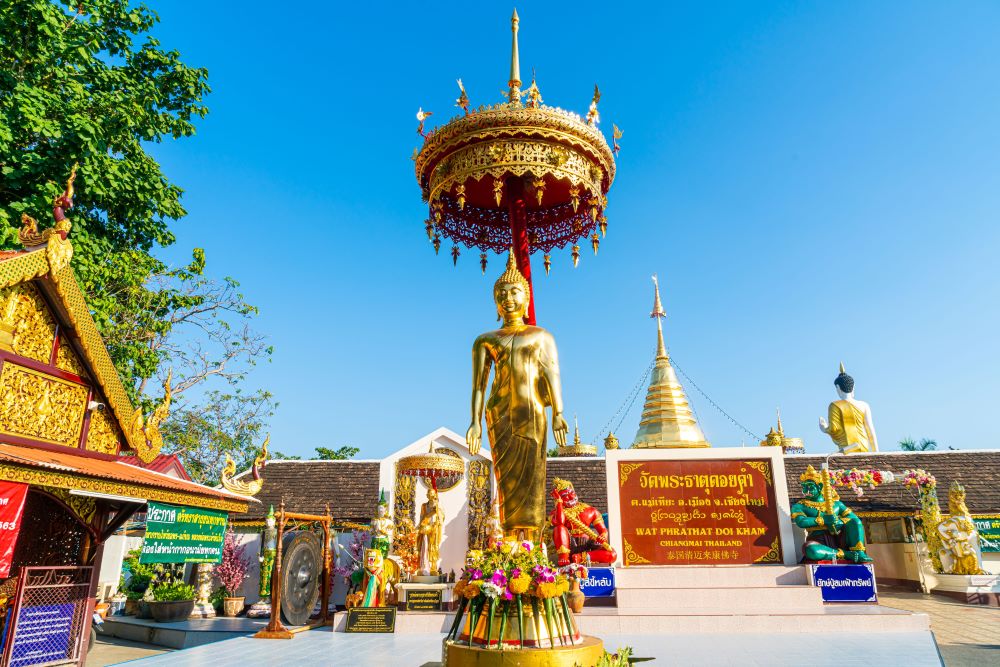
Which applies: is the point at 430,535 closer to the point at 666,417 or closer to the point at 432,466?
the point at 432,466

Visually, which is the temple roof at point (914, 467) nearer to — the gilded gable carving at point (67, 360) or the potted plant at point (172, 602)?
the potted plant at point (172, 602)

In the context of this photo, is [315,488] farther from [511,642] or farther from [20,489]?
[511,642]

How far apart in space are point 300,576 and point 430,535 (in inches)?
130

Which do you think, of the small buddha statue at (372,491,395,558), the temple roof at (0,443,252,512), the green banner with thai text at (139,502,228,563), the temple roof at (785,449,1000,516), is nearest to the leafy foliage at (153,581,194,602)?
the small buddha statue at (372,491,395,558)

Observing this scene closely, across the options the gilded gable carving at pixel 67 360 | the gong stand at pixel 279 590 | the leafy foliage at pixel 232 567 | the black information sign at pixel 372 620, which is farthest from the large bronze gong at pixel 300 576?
the leafy foliage at pixel 232 567

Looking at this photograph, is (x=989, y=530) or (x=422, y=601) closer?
(x=422, y=601)

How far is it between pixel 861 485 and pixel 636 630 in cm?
881

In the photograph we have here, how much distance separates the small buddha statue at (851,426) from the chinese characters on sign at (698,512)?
1044 cm

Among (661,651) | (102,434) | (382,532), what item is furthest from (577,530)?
(102,434)

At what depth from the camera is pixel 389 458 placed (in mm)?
16062

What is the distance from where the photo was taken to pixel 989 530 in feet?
48.4

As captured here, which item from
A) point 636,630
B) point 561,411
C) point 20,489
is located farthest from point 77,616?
point 636,630

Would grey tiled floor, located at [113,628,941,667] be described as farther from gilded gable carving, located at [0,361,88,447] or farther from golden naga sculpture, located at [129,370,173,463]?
gilded gable carving, located at [0,361,88,447]

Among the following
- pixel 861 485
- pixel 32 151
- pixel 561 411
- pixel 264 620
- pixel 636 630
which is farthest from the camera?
pixel 861 485
